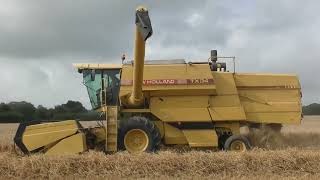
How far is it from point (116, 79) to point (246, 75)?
3.69 meters

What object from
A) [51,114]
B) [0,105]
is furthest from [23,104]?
[0,105]

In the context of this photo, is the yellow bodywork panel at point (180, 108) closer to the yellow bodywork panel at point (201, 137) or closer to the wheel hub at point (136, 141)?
the yellow bodywork panel at point (201, 137)

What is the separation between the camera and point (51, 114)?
3575 cm

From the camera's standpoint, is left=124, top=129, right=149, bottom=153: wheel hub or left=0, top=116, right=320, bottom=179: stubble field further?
left=124, top=129, right=149, bottom=153: wheel hub

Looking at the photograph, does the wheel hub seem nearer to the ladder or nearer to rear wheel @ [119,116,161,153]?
rear wheel @ [119,116,161,153]

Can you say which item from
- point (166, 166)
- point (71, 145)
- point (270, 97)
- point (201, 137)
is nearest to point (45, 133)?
point (71, 145)

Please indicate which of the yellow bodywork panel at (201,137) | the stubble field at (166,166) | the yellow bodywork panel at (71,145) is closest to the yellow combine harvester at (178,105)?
the yellow bodywork panel at (201,137)

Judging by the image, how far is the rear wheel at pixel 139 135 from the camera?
14.1 m

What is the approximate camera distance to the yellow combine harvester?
14164 millimetres

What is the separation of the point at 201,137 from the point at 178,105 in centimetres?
108

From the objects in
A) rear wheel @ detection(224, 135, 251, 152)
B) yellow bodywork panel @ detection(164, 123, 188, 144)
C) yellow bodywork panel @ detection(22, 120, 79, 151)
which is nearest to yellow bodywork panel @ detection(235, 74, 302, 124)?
rear wheel @ detection(224, 135, 251, 152)

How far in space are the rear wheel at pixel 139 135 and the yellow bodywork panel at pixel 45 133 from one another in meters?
1.27

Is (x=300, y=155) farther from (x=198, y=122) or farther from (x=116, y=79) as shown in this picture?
(x=116, y=79)

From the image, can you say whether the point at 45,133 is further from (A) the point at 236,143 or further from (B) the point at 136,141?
(A) the point at 236,143
